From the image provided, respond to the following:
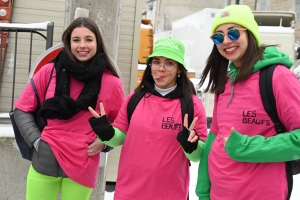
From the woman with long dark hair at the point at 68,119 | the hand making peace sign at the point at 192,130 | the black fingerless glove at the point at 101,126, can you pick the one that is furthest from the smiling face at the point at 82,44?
the hand making peace sign at the point at 192,130

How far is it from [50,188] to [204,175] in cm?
112

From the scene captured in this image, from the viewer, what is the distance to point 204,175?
7.21 feet

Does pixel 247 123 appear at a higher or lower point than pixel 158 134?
higher

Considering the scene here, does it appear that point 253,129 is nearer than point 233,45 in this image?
Yes

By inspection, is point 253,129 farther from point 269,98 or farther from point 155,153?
point 155,153

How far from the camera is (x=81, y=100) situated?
2.50 metres

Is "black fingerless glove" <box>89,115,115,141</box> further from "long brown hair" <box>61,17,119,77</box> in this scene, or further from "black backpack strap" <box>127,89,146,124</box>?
"long brown hair" <box>61,17,119,77</box>

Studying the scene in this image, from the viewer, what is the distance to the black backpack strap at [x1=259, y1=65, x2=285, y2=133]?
187 centimetres

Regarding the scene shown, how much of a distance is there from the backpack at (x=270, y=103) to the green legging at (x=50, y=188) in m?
1.42

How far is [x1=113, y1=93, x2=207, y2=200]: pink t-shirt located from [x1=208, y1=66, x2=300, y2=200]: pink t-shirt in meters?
0.36

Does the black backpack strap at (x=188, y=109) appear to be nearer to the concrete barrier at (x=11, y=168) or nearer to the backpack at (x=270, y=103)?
the backpack at (x=270, y=103)

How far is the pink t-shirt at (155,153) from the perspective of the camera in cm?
233

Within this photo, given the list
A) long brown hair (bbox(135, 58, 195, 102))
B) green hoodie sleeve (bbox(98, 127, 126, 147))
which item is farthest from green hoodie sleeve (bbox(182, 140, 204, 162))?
green hoodie sleeve (bbox(98, 127, 126, 147))

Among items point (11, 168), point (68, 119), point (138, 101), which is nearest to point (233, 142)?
point (138, 101)
